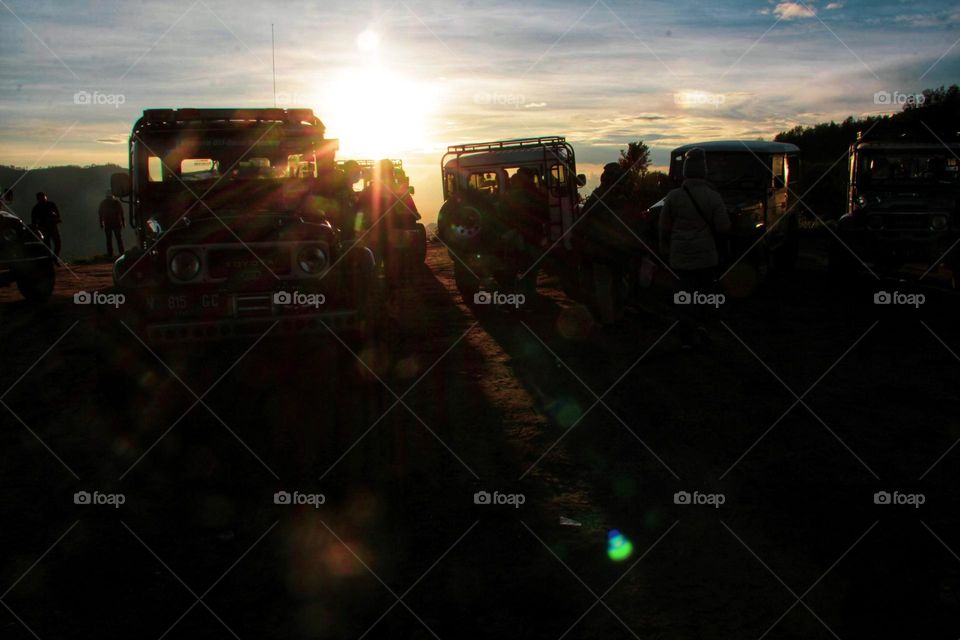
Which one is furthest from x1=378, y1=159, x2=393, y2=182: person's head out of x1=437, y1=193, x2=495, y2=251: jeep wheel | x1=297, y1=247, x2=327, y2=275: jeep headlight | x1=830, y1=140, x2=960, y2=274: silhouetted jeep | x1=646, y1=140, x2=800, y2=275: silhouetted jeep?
x1=297, y1=247, x2=327, y2=275: jeep headlight

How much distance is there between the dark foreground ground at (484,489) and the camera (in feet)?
12.4

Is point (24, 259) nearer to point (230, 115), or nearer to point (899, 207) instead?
point (230, 115)

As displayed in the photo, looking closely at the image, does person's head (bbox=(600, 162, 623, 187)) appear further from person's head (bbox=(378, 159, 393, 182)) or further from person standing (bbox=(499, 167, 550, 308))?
person's head (bbox=(378, 159, 393, 182))

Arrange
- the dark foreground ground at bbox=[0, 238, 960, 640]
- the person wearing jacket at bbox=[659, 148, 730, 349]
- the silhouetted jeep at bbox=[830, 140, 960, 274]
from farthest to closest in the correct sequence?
the silhouetted jeep at bbox=[830, 140, 960, 274] < the person wearing jacket at bbox=[659, 148, 730, 349] < the dark foreground ground at bbox=[0, 238, 960, 640]

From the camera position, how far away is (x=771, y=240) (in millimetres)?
16266

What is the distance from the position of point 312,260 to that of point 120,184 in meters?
2.60

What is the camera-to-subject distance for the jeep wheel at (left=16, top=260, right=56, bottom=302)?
50.0 ft

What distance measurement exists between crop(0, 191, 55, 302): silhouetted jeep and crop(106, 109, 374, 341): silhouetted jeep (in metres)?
6.74

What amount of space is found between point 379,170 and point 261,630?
15.5 meters

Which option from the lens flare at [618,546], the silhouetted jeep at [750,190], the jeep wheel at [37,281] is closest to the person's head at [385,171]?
the silhouetted jeep at [750,190]

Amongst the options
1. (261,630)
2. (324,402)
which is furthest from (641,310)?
(261,630)

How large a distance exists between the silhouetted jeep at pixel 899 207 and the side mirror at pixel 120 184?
11.7m

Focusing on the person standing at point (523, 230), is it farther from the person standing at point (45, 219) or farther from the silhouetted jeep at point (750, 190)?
the person standing at point (45, 219)

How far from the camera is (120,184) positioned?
918cm
